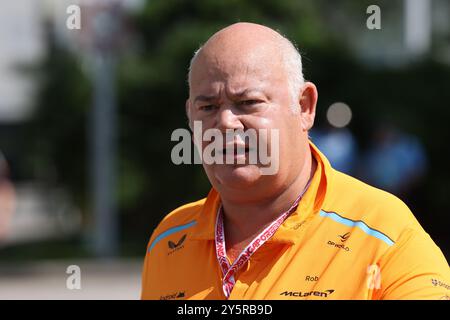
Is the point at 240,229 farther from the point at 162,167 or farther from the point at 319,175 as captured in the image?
the point at 162,167

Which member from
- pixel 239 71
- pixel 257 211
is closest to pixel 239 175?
pixel 257 211

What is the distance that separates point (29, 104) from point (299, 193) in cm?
1072

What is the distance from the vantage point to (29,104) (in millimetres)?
12812

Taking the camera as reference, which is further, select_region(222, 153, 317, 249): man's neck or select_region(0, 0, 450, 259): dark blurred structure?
select_region(0, 0, 450, 259): dark blurred structure

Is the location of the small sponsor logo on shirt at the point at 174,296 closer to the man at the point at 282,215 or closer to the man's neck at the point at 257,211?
the man at the point at 282,215

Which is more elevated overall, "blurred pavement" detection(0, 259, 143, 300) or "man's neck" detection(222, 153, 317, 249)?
"man's neck" detection(222, 153, 317, 249)

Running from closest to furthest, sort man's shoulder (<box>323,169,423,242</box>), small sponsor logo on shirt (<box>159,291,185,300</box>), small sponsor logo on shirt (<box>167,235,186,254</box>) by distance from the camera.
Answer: man's shoulder (<box>323,169,423,242</box>) < small sponsor logo on shirt (<box>159,291,185,300</box>) < small sponsor logo on shirt (<box>167,235,186,254</box>)

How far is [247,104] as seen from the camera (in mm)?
2426

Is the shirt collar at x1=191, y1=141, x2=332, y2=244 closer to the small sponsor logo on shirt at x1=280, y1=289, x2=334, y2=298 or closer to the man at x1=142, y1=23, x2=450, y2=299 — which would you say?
the man at x1=142, y1=23, x2=450, y2=299

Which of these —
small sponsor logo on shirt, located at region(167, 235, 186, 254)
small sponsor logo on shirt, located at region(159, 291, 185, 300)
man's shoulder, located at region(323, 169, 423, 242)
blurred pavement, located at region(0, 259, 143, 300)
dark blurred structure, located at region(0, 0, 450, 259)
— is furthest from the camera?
dark blurred structure, located at region(0, 0, 450, 259)

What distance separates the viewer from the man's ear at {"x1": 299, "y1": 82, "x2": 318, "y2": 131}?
2564 mm

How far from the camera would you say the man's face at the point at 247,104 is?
7.93 feet

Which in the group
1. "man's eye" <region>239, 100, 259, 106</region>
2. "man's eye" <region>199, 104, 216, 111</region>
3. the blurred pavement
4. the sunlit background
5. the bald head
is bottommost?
the blurred pavement

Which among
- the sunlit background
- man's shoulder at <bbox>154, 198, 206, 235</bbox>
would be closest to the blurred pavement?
the sunlit background
